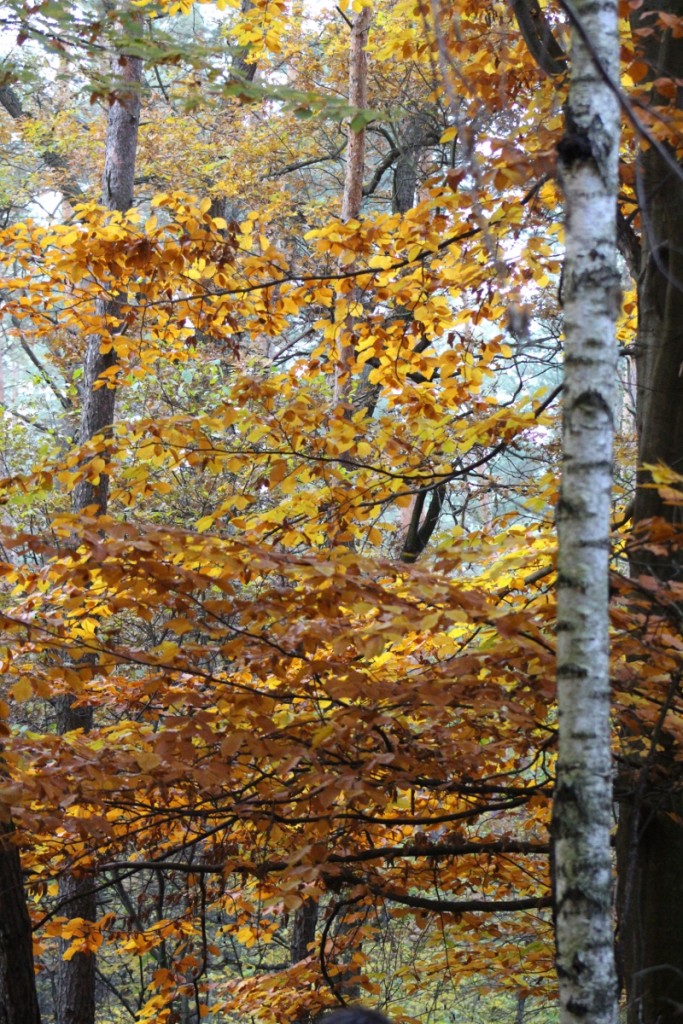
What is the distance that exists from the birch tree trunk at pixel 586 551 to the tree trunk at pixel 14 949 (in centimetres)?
260

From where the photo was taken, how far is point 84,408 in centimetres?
817

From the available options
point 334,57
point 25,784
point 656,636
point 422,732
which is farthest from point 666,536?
point 334,57

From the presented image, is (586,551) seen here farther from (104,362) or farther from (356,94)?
(356,94)

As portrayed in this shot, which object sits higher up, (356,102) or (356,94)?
(356,94)

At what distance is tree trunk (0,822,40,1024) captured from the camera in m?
3.84

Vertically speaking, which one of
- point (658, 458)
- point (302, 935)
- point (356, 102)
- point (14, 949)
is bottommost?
point (302, 935)

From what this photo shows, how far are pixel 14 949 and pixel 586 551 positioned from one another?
10.3 feet

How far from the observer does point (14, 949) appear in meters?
3.89

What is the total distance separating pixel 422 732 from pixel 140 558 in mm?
1346

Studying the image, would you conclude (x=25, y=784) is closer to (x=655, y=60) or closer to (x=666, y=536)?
(x=666, y=536)

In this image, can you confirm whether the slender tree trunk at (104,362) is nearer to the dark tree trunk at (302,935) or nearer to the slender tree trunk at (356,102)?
the dark tree trunk at (302,935)

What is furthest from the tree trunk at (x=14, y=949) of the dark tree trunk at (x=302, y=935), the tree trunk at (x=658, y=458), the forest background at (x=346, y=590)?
the dark tree trunk at (x=302, y=935)

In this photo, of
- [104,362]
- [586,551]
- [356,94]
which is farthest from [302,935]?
[356,94]

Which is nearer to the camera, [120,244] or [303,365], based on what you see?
[120,244]
